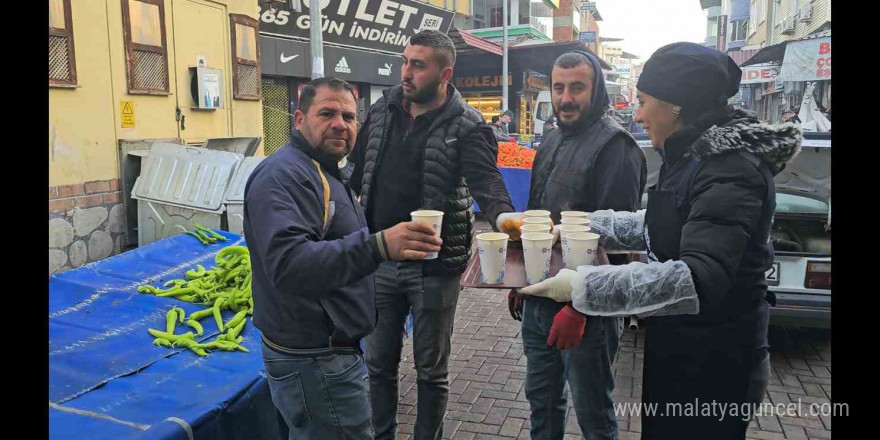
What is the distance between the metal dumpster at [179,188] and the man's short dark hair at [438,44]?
172 inches

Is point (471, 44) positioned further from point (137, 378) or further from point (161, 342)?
point (137, 378)

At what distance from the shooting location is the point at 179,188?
281 inches

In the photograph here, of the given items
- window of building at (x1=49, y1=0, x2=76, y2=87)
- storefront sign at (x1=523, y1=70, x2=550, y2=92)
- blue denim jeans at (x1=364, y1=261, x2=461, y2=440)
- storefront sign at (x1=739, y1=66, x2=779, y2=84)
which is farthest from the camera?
storefront sign at (x1=523, y1=70, x2=550, y2=92)

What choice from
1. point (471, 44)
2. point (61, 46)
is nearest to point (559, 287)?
point (61, 46)

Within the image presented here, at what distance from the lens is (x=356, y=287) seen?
7.98ft

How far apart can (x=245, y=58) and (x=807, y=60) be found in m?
13.6

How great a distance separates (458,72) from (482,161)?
95.2 feet

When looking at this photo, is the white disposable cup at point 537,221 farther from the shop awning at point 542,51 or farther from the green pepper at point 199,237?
the shop awning at point 542,51

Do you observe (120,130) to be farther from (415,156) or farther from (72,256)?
(415,156)

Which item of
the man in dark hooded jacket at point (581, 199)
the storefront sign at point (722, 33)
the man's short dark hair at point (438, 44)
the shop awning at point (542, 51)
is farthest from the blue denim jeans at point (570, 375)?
the storefront sign at point (722, 33)

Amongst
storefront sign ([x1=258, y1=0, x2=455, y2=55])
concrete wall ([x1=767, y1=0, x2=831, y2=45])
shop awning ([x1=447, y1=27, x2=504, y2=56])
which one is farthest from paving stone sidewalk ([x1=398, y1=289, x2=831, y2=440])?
shop awning ([x1=447, y1=27, x2=504, y2=56])

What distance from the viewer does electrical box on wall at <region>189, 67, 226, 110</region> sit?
8.80m

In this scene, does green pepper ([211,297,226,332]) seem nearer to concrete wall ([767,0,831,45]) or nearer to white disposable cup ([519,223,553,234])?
white disposable cup ([519,223,553,234])
